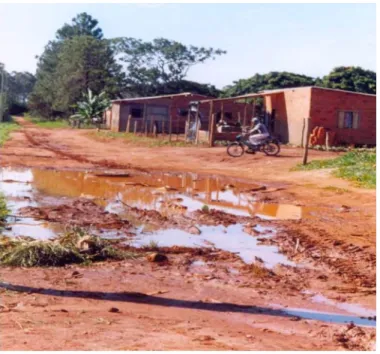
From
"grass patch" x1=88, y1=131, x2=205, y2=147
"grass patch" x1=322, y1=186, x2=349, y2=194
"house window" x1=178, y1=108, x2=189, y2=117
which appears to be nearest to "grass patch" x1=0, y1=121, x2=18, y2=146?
"grass patch" x1=88, y1=131, x2=205, y2=147

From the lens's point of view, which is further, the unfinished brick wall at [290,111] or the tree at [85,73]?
the tree at [85,73]

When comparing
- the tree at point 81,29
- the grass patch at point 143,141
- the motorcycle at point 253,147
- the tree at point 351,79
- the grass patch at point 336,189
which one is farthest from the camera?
the tree at point 81,29

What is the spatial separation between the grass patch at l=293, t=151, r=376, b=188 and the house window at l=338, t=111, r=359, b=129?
936cm

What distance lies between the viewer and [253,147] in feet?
77.7

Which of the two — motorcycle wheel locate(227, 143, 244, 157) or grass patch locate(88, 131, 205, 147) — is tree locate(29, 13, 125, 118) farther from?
motorcycle wheel locate(227, 143, 244, 157)

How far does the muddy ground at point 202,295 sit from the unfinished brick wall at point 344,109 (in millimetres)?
18234

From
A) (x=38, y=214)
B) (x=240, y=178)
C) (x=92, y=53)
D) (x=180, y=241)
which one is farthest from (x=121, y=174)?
(x=92, y=53)

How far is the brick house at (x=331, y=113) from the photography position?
29.4m

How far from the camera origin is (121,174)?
1770 cm

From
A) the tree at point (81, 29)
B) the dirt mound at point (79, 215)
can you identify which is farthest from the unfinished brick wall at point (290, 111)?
the tree at point (81, 29)

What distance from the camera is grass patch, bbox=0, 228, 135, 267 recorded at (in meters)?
7.00

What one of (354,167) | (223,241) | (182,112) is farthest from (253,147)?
(182,112)

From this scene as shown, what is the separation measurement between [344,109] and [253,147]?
28.1 ft

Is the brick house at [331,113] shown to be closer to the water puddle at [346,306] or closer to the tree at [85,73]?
the water puddle at [346,306]
